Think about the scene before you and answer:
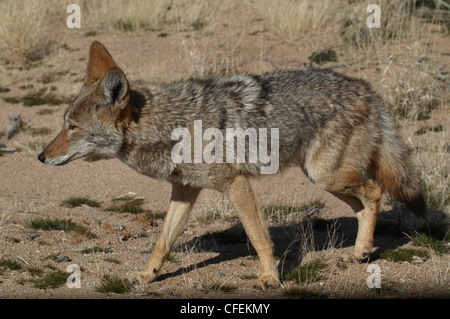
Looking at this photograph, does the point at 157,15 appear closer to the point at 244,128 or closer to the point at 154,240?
the point at 154,240

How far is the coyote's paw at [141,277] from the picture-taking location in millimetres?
4863

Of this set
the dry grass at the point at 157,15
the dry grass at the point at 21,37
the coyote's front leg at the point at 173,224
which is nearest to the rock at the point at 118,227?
the coyote's front leg at the point at 173,224

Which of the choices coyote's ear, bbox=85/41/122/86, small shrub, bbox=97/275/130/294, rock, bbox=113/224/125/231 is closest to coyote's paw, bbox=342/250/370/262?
small shrub, bbox=97/275/130/294

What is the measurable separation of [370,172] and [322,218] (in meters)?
1.21

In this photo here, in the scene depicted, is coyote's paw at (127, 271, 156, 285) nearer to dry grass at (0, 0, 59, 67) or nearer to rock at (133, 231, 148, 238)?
rock at (133, 231, 148, 238)

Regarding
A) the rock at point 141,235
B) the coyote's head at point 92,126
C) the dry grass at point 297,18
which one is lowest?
the rock at point 141,235

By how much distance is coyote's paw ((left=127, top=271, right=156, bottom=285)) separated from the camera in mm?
4863

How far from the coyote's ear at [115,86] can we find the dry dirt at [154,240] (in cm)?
150

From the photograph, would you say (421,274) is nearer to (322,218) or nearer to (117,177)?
(322,218)

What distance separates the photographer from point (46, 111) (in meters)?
10.6

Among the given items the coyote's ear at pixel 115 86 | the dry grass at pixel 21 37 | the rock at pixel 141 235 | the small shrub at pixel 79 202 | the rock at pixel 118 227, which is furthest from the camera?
the dry grass at pixel 21 37

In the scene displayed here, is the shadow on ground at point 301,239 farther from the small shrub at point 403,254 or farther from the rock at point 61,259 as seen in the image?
the rock at point 61,259

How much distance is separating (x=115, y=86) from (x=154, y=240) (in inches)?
84.6

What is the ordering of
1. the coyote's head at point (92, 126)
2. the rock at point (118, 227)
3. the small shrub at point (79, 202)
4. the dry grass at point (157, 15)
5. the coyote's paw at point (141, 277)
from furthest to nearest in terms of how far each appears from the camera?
the dry grass at point (157, 15) < the small shrub at point (79, 202) < the rock at point (118, 227) < the coyote's paw at point (141, 277) < the coyote's head at point (92, 126)
